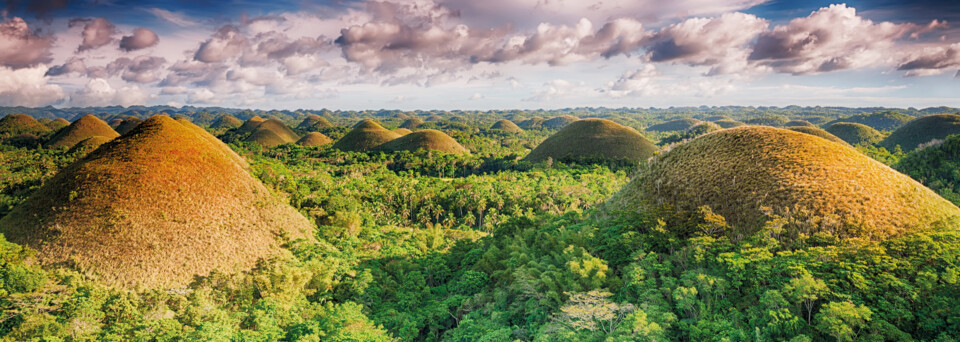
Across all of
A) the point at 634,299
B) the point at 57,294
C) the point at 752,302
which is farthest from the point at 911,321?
the point at 57,294

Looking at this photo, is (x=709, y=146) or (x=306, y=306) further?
(x=709, y=146)

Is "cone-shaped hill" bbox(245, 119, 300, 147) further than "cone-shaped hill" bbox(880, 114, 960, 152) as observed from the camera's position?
Yes

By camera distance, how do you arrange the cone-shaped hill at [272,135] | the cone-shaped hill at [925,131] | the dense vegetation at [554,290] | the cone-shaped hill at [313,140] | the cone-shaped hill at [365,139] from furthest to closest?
the cone-shaped hill at [272,135] → the cone-shaped hill at [313,140] → the cone-shaped hill at [365,139] → the cone-shaped hill at [925,131] → the dense vegetation at [554,290]

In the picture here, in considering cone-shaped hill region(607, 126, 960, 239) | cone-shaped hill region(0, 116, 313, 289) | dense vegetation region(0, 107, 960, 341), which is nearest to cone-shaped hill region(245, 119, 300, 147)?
dense vegetation region(0, 107, 960, 341)

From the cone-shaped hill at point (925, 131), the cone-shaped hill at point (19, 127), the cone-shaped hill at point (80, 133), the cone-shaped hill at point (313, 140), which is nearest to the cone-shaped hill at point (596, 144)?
the cone-shaped hill at point (925, 131)

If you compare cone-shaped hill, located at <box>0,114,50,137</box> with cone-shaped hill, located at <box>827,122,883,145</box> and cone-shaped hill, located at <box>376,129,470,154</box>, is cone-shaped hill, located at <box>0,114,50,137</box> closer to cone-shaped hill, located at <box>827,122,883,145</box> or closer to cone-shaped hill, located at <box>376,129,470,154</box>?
cone-shaped hill, located at <box>376,129,470,154</box>

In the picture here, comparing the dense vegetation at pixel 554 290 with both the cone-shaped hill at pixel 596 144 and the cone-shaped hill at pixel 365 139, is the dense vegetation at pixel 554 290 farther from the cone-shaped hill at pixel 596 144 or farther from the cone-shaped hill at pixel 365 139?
the cone-shaped hill at pixel 365 139

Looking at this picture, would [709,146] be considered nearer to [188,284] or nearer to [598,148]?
[188,284]
